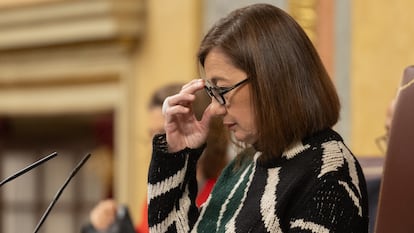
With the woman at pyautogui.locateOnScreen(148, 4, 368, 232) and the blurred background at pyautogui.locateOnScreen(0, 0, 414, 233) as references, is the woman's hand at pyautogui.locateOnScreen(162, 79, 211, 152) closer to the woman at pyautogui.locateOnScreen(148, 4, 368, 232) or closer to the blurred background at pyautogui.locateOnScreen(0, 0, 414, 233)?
the woman at pyautogui.locateOnScreen(148, 4, 368, 232)

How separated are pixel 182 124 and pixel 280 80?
0.26 meters

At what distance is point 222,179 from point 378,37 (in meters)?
1.55

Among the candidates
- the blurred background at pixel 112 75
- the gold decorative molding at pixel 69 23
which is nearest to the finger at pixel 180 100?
the blurred background at pixel 112 75

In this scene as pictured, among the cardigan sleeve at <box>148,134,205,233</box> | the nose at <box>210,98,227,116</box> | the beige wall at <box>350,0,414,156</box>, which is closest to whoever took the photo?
the nose at <box>210,98,227,116</box>

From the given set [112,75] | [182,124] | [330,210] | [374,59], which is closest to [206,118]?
[182,124]

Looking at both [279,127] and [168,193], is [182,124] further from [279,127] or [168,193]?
[279,127]

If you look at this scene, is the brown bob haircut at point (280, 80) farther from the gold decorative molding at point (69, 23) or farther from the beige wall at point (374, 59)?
the gold decorative molding at point (69, 23)

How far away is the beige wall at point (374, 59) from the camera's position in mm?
3059

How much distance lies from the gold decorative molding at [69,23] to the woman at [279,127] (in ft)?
8.39

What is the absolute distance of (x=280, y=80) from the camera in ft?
4.91

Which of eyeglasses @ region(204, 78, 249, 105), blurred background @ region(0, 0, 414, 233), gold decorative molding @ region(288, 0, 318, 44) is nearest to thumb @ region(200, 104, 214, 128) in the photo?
eyeglasses @ region(204, 78, 249, 105)

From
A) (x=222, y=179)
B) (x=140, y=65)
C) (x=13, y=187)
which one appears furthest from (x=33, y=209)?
(x=222, y=179)

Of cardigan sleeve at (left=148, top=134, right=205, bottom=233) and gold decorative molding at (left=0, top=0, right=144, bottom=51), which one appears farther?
gold decorative molding at (left=0, top=0, right=144, bottom=51)

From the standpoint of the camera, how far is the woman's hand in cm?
166
